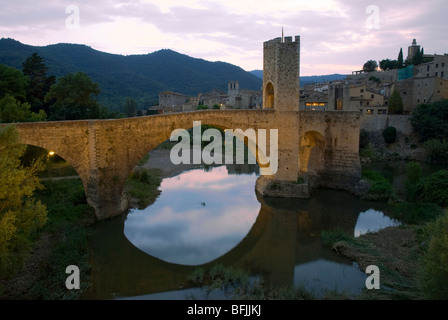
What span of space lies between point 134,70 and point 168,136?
292 ft

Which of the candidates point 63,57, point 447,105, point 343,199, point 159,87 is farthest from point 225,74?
point 343,199

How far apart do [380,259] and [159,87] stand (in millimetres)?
81903

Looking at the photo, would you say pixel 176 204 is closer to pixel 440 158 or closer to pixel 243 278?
pixel 243 278

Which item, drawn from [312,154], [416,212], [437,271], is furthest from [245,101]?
[437,271]

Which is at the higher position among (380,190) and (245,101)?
(245,101)

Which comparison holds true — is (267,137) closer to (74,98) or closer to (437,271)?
(437,271)

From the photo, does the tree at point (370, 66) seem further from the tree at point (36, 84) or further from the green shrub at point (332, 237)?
the green shrub at point (332, 237)

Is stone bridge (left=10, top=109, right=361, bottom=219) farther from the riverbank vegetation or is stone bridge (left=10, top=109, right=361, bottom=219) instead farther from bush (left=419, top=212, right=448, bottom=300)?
bush (left=419, top=212, right=448, bottom=300)

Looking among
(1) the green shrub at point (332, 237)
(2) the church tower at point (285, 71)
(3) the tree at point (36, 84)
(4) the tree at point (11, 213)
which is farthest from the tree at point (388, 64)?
(4) the tree at point (11, 213)

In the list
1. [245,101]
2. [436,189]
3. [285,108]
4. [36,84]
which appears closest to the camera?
[436,189]

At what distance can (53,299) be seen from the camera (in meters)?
7.55

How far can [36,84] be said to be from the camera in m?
23.5

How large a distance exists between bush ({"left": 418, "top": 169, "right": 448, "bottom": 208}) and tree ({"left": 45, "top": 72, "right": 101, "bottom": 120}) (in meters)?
19.6

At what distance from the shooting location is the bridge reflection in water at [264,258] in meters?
8.77
